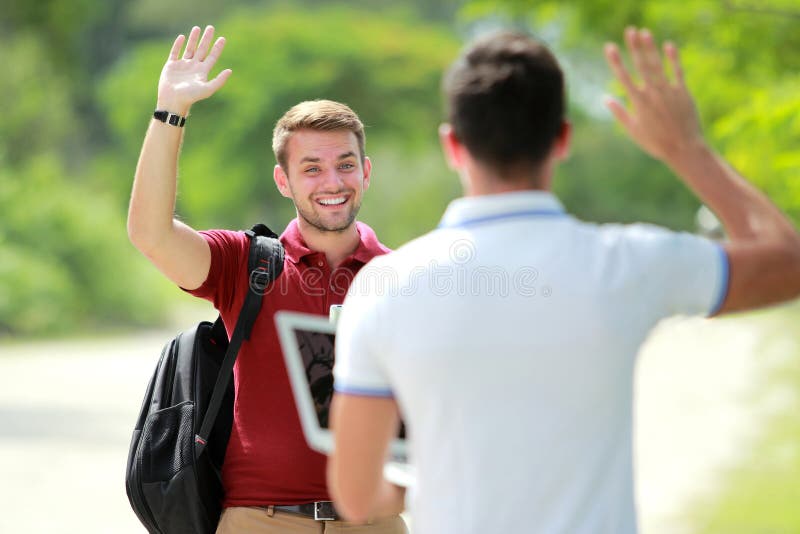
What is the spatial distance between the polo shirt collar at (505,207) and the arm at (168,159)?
1.04 m

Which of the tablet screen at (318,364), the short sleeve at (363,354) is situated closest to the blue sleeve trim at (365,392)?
the short sleeve at (363,354)

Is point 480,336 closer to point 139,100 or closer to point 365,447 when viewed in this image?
point 365,447

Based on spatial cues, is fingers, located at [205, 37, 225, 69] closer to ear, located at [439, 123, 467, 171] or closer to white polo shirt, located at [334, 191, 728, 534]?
ear, located at [439, 123, 467, 171]

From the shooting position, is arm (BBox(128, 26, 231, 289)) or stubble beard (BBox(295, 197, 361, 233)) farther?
stubble beard (BBox(295, 197, 361, 233))

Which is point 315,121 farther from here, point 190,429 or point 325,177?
point 190,429

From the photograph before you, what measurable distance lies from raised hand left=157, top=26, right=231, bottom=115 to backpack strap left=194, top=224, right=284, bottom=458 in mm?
619

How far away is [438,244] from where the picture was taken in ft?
6.49

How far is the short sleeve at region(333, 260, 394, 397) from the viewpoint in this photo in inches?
75.6

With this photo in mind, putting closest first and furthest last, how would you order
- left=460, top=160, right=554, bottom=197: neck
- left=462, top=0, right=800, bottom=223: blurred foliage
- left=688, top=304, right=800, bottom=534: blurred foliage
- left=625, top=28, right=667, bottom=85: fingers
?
left=460, top=160, right=554, bottom=197: neck → left=625, top=28, right=667, bottom=85: fingers → left=462, top=0, right=800, bottom=223: blurred foliage → left=688, top=304, right=800, bottom=534: blurred foliage

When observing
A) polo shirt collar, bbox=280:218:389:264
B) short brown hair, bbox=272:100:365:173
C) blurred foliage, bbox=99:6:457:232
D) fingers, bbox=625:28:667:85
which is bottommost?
polo shirt collar, bbox=280:218:389:264

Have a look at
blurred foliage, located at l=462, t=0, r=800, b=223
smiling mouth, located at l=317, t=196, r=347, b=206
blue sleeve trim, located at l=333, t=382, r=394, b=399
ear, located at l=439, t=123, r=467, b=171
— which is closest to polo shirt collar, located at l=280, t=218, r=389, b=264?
smiling mouth, located at l=317, t=196, r=347, b=206

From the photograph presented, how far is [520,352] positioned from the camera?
1.90 meters

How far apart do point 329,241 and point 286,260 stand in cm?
14

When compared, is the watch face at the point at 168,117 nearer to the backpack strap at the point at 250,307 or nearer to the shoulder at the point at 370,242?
the backpack strap at the point at 250,307
